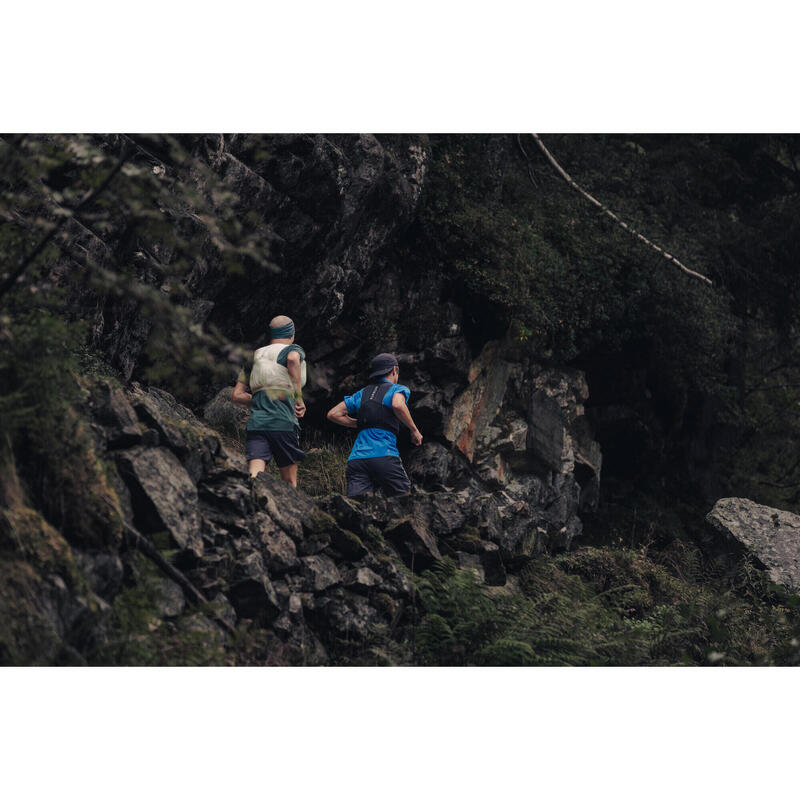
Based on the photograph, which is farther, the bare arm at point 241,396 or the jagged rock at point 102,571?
the bare arm at point 241,396

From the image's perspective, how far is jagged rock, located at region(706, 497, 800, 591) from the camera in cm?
1144

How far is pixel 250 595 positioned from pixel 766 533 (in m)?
8.66

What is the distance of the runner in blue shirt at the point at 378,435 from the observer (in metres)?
8.86

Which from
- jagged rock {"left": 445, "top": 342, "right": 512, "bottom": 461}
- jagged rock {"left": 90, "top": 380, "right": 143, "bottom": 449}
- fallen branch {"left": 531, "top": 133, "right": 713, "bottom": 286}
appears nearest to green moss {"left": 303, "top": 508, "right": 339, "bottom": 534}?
jagged rock {"left": 90, "top": 380, "right": 143, "bottom": 449}

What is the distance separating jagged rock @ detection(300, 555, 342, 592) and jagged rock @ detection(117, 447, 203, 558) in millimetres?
1097

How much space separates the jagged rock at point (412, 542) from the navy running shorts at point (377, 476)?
52 cm

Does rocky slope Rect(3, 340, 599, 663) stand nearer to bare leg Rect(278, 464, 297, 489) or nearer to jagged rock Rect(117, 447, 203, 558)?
jagged rock Rect(117, 447, 203, 558)

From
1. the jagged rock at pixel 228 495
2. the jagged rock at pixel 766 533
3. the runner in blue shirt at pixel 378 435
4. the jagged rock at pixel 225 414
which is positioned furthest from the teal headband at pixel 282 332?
the jagged rock at pixel 766 533

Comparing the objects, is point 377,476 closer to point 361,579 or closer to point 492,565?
point 361,579

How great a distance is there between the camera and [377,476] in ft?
29.5

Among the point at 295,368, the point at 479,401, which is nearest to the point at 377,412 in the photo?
the point at 295,368

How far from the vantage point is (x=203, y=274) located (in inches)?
399

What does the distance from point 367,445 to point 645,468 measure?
973 centimetres

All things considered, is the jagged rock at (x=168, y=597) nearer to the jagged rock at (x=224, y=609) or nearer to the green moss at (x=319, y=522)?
the jagged rock at (x=224, y=609)
